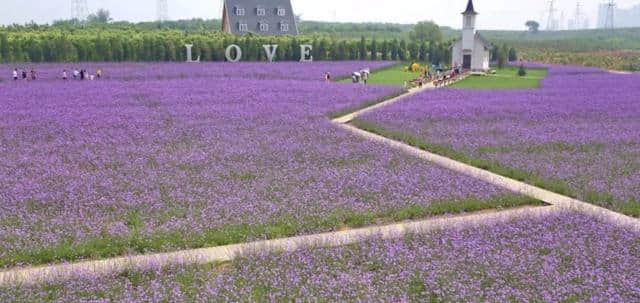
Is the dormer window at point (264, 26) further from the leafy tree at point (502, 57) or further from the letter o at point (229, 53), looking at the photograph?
the leafy tree at point (502, 57)

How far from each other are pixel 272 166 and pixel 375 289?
7.85 metres

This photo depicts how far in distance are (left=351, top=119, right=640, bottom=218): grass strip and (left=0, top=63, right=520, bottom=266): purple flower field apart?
1634 mm

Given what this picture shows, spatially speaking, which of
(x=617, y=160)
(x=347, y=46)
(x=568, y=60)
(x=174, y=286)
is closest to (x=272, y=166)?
(x=174, y=286)

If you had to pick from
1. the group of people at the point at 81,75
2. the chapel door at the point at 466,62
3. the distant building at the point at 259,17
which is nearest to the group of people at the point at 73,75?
the group of people at the point at 81,75

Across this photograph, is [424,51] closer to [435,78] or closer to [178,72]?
[435,78]

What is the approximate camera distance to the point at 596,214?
10859mm

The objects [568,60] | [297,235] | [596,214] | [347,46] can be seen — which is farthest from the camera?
[568,60]

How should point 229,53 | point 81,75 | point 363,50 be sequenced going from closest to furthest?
1. point 81,75
2. point 229,53
3. point 363,50

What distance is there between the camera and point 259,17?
3337 inches

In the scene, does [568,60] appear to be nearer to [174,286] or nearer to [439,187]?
[439,187]

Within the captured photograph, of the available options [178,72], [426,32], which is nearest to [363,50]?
[426,32]

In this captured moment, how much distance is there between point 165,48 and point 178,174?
48211 mm

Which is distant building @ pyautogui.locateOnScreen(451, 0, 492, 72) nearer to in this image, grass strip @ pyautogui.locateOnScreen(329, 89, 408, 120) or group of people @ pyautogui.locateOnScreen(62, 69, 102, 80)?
grass strip @ pyautogui.locateOnScreen(329, 89, 408, 120)

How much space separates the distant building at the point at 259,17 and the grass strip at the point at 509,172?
64.0 m
